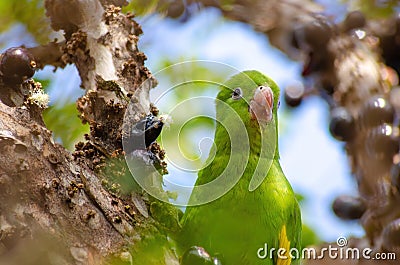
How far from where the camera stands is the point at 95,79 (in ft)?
9.26

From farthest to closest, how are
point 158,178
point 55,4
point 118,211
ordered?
point 55,4, point 158,178, point 118,211

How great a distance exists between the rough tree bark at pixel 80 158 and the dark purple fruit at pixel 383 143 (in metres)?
1.47

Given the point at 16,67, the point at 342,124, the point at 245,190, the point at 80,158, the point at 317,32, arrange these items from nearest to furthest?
the point at 16,67 → the point at 80,158 → the point at 245,190 → the point at 342,124 → the point at 317,32

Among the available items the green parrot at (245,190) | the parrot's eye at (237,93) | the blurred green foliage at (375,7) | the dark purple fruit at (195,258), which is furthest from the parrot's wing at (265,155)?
the blurred green foliage at (375,7)

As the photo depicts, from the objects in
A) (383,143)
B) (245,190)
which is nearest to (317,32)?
(383,143)

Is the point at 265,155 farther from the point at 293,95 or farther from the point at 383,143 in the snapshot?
the point at 293,95

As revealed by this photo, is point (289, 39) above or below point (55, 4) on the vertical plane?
above

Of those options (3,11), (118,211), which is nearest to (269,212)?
(118,211)

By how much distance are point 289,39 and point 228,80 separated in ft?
3.41

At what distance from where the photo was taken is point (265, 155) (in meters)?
3.29

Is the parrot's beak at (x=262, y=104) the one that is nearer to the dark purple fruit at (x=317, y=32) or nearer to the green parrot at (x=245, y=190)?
the green parrot at (x=245, y=190)

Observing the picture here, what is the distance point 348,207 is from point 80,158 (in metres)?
1.90

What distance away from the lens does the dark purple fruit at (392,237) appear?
320 centimetres

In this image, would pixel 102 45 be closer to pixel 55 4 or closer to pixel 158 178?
pixel 55 4
